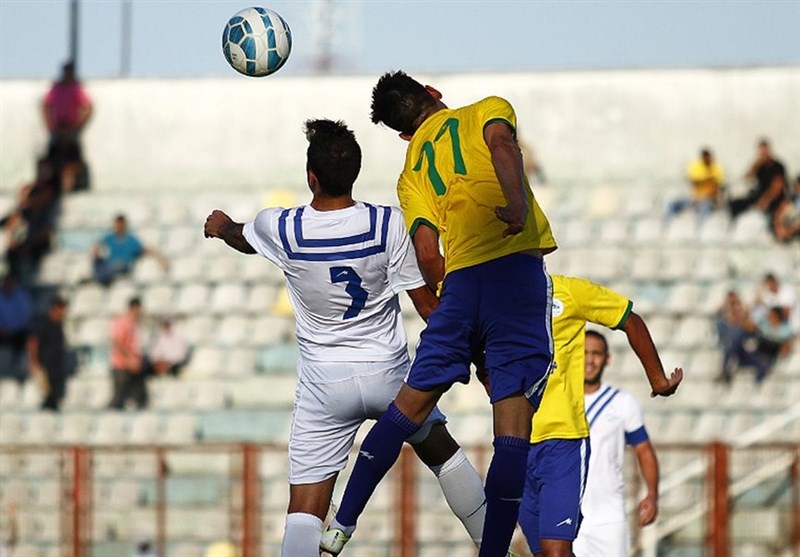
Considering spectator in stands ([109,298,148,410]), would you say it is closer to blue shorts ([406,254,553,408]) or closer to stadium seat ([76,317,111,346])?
stadium seat ([76,317,111,346])

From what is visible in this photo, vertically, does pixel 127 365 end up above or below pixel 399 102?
below

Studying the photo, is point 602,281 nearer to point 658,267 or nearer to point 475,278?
point 658,267

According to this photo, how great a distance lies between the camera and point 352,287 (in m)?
8.30

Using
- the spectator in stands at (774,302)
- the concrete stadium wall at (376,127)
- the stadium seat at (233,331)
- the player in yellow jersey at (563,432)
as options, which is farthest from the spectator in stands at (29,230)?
the player in yellow jersey at (563,432)

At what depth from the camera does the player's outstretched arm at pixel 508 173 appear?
7.38 m

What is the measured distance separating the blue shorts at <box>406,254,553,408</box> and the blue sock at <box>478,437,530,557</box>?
0.73 ft

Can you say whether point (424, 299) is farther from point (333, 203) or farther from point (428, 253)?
point (333, 203)

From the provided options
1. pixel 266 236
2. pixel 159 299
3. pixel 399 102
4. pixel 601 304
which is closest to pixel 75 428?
pixel 159 299

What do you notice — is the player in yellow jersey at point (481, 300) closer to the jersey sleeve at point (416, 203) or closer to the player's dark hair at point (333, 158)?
the jersey sleeve at point (416, 203)

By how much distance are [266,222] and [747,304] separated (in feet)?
39.9

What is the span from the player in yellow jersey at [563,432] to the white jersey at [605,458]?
131 centimetres

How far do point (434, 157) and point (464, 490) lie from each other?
1581mm

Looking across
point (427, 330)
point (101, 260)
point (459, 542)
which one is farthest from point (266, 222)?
point (101, 260)

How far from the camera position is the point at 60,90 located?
Answer: 78.2 ft
